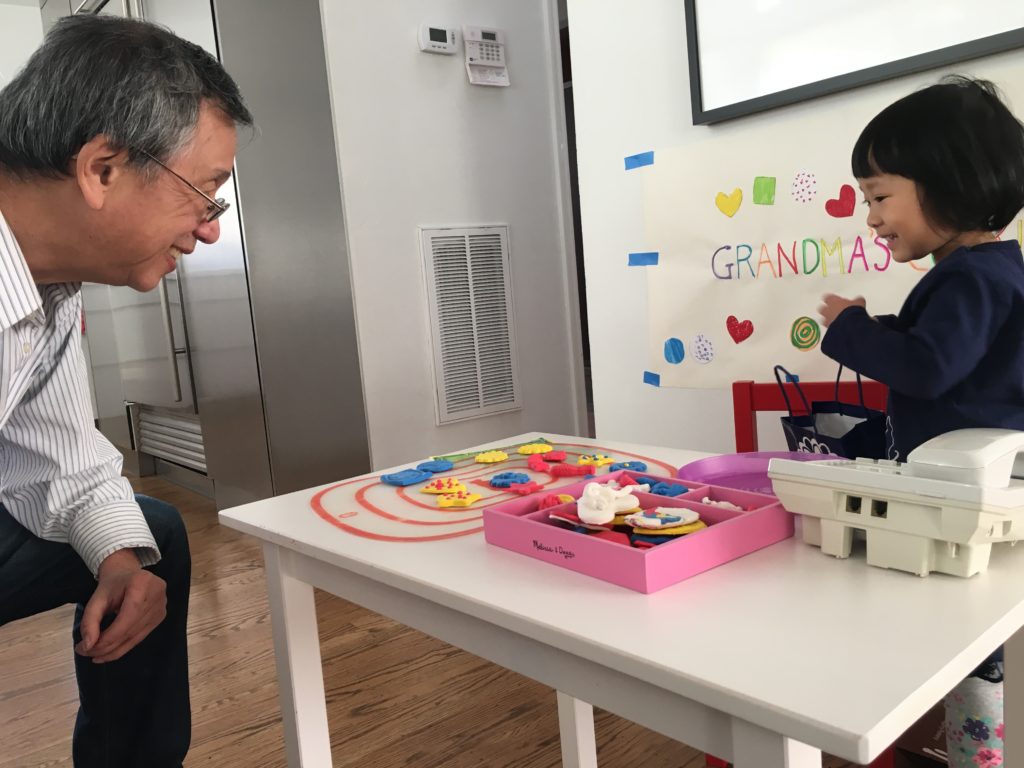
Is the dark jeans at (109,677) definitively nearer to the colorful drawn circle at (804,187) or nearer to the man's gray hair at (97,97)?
the man's gray hair at (97,97)

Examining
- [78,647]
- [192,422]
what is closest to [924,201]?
[78,647]

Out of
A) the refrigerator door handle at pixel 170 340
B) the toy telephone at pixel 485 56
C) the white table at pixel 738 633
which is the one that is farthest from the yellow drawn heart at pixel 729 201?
the refrigerator door handle at pixel 170 340

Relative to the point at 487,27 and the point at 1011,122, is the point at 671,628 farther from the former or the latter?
the point at 487,27

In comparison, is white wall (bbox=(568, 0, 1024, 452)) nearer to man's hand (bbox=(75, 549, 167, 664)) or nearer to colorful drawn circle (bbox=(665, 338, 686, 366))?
colorful drawn circle (bbox=(665, 338, 686, 366))

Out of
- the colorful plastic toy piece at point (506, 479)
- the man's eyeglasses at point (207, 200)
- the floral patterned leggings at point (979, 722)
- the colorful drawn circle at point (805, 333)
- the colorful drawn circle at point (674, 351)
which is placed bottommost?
the floral patterned leggings at point (979, 722)

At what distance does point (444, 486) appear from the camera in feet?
3.54

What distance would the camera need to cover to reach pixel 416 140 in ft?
9.67

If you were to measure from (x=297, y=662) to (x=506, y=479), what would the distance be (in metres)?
0.35

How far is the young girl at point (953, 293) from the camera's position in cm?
95

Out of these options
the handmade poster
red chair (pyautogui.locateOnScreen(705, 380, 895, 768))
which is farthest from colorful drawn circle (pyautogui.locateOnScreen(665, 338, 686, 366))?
red chair (pyautogui.locateOnScreen(705, 380, 895, 768))

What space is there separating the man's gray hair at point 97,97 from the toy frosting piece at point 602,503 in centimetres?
65

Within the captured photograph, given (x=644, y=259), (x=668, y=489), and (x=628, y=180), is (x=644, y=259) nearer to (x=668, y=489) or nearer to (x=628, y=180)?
(x=628, y=180)

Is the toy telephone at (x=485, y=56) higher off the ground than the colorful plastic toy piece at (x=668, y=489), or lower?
higher

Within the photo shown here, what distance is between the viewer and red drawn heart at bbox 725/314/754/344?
1810mm
